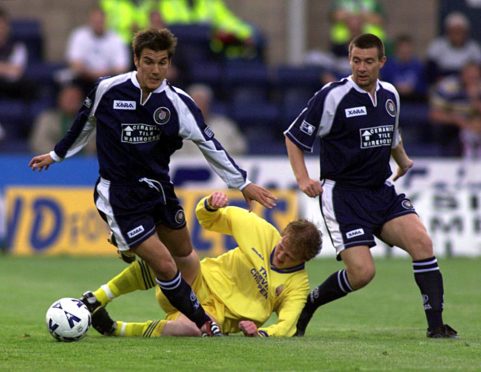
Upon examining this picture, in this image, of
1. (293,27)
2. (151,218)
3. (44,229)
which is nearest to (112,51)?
(44,229)

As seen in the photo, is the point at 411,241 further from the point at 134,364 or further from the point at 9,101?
the point at 9,101

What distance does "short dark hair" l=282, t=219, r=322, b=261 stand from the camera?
851 centimetres

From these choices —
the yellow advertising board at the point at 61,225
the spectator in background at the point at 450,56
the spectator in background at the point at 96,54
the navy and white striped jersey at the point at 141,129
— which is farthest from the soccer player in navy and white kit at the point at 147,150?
the spectator in background at the point at 450,56

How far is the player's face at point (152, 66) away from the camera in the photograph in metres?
8.09

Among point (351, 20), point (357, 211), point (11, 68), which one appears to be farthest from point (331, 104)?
point (351, 20)

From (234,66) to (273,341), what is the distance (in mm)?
11875

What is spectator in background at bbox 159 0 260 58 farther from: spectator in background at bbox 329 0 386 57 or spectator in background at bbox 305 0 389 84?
spectator in background at bbox 329 0 386 57

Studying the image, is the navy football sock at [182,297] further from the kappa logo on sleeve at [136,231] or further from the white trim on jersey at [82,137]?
the white trim on jersey at [82,137]

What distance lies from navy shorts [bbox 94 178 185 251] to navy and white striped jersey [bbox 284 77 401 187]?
1164mm

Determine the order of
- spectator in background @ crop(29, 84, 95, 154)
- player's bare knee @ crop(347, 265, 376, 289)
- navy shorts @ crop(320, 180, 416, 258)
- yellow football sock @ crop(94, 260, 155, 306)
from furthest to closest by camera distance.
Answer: spectator in background @ crop(29, 84, 95, 154), yellow football sock @ crop(94, 260, 155, 306), navy shorts @ crop(320, 180, 416, 258), player's bare knee @ crop(347, 265, 376, 289)

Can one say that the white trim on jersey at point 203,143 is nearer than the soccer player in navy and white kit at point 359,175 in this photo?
Yes

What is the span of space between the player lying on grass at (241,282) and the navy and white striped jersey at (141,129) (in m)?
0.44

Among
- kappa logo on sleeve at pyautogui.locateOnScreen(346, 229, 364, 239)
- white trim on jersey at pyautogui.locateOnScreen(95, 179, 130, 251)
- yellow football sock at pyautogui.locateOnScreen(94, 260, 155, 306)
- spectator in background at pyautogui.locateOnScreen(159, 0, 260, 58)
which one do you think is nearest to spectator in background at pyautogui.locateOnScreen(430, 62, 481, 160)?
spectator in background at pyautogui.locateOnScreen(159, 0, 260, 58)

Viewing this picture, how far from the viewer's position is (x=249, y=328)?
Result: 841cm
